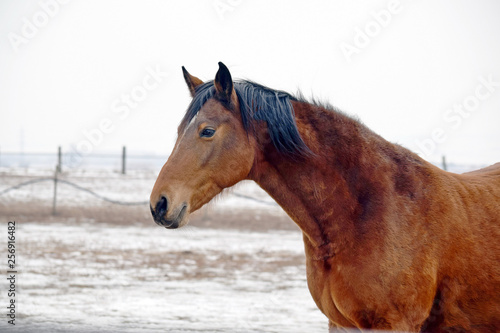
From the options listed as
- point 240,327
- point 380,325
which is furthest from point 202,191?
point 240,327

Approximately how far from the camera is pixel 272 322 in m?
5.64

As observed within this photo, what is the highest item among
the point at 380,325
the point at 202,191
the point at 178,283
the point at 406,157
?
the point at 406,157

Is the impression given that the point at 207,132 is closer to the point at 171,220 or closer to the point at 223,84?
the point at 223,84

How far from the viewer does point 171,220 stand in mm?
2746

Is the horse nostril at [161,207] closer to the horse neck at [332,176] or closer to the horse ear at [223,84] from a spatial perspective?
the horse neck at [332,176]

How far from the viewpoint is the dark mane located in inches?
116

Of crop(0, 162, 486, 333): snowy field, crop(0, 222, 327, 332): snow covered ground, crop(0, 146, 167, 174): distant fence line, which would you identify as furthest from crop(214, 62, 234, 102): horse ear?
crop(0, 146, 167, 174): distant fence line

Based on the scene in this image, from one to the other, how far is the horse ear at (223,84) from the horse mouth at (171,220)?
2.36 feet

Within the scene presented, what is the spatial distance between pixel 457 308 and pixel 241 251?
770 cm

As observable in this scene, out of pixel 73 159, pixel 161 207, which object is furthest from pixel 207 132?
pixel 73 159

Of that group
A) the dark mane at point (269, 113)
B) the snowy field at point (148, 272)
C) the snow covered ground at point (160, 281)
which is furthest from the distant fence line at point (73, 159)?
the dark mane at point (269, 113)

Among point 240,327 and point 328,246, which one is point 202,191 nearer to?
point 328,246

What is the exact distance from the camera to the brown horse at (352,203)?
8.94ft

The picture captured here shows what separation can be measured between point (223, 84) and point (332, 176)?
88cm
